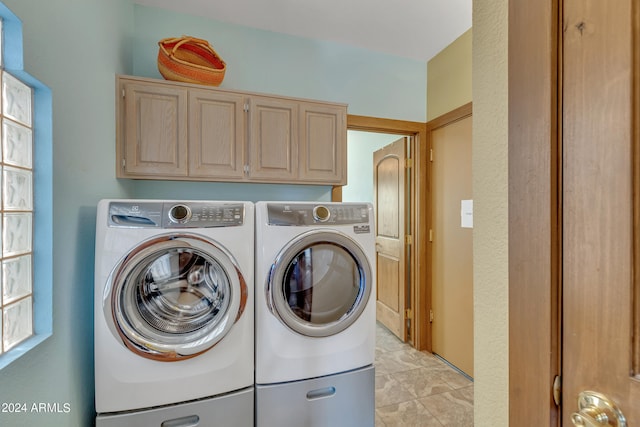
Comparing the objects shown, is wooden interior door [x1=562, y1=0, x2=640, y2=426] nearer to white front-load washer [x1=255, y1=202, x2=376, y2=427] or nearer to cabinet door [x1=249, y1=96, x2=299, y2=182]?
white front-load washer [x1=255, y1=202, x2=376, y2=427]

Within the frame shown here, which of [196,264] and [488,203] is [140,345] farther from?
[488,203]

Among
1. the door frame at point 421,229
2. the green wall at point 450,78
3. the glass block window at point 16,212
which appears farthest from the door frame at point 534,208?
the door frame at point 421,229

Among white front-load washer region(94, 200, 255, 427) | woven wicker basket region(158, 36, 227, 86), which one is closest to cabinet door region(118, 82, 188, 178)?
woven wicker basket region(158, 36, 227, 86)

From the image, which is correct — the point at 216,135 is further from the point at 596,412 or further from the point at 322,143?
the point at 596,412

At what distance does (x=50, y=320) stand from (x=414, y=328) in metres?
2.54

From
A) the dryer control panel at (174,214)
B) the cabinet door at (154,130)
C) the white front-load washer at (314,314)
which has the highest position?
the cabinet door at (154,130)

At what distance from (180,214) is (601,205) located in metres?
1.37

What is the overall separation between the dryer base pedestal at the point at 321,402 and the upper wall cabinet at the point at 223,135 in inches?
47.0

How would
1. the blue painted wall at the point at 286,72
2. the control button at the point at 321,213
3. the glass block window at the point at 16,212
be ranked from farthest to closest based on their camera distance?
1. the blue painted wall at the point at 286,72
2. the control button at the point at 321,213
3. the glass block window at the point at 16,212

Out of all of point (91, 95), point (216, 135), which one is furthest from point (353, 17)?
point (91, 95)

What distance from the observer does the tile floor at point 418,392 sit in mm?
1741

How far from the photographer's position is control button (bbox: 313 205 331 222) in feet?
4.71

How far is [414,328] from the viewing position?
2588 millimetres

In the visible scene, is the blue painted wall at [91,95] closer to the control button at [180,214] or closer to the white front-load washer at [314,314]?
the control button at [180,214]
